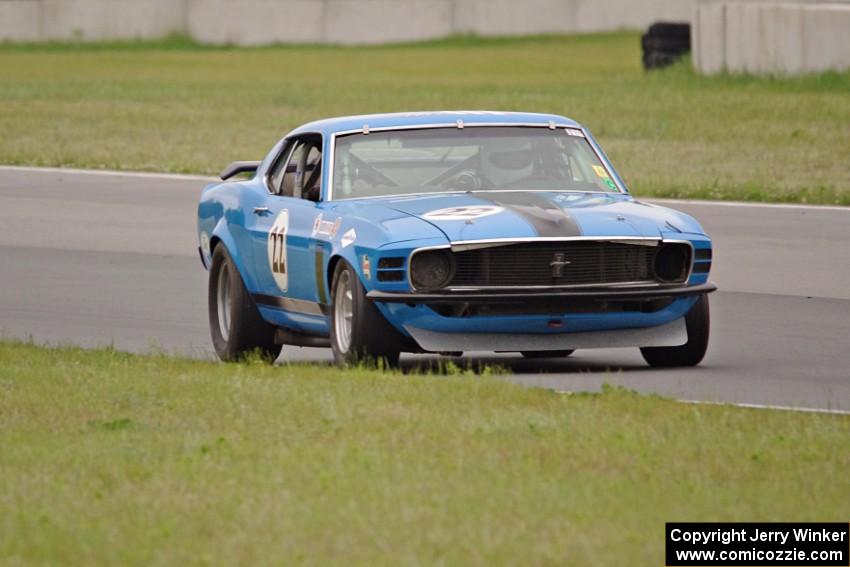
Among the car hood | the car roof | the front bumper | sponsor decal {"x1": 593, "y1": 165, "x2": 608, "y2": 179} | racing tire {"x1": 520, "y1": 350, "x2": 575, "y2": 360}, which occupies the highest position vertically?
the car roof

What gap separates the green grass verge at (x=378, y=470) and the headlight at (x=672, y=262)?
4.37ft

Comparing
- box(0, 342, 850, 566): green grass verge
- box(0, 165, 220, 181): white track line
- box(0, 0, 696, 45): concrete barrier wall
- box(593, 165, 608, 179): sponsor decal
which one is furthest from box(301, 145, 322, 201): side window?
box(0, 0, 696, 45): concrete barrier wall

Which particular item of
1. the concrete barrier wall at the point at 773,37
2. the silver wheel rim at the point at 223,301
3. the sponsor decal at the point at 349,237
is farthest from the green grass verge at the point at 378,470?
the concrete barrier wall at the point at 773,37

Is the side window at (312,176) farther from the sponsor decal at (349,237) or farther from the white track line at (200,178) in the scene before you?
the white track line at (200,178)

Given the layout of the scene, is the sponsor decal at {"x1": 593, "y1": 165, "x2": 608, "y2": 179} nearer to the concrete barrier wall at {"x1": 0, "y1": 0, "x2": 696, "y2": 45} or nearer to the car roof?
the car roof

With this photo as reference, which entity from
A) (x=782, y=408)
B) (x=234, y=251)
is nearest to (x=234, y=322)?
(x=234, y=251)

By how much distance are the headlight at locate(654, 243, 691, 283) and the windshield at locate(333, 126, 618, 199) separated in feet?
3.25

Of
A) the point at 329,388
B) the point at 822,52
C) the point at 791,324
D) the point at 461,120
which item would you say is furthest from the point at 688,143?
the point at 329,388

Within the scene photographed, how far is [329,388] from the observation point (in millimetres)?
8867

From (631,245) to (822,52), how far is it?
23672 mm

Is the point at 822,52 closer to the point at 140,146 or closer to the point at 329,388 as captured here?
the point at 140,146

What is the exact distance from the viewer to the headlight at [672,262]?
989 cm

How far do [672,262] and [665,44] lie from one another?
29.0m

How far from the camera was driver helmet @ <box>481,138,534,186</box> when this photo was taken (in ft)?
35.2
